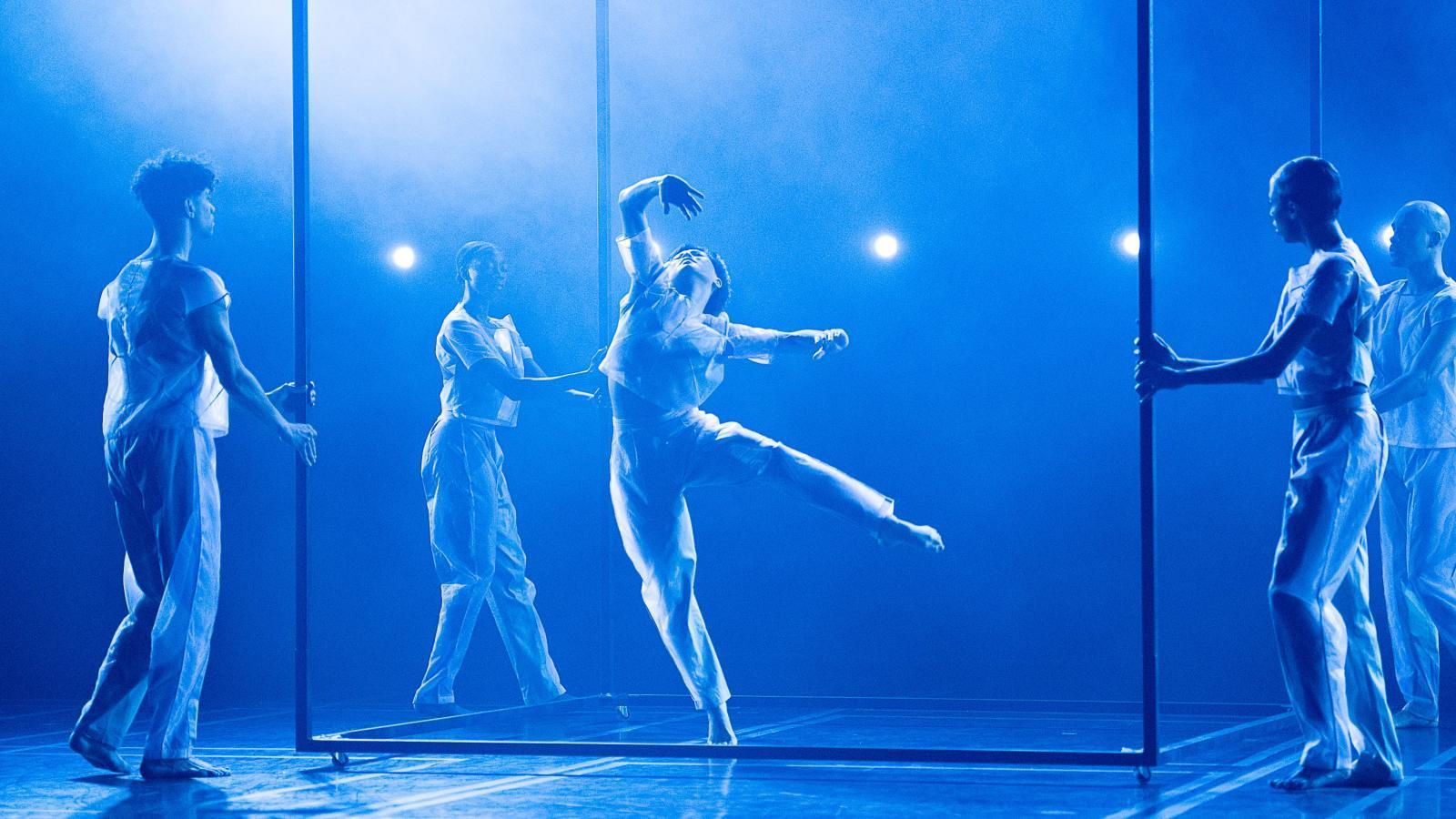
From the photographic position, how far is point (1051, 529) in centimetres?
550

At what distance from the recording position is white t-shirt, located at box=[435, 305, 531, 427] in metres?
5.37

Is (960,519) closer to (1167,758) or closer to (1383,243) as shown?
(1383,243)

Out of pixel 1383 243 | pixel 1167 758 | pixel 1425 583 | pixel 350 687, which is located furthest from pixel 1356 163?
pixel 350 687

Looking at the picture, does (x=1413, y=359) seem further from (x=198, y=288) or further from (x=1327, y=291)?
(x=198, y=288)

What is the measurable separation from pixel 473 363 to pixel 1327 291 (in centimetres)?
284

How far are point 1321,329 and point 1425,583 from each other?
1.74 metres

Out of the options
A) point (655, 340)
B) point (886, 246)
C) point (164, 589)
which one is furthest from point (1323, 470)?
point (164, 589)

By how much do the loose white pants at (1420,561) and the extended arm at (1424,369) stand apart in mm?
190

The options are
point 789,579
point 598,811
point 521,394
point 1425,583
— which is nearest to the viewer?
point 598,811

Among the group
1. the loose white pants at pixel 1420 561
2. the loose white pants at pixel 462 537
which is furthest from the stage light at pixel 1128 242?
the loose white pants at pixel 462 537

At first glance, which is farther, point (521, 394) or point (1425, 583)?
point (521, 394)

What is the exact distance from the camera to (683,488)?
4.31m

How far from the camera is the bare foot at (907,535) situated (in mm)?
3990

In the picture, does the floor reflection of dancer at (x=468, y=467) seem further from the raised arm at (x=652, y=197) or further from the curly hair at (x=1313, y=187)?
the curly hair at (x=1313, y=187)
